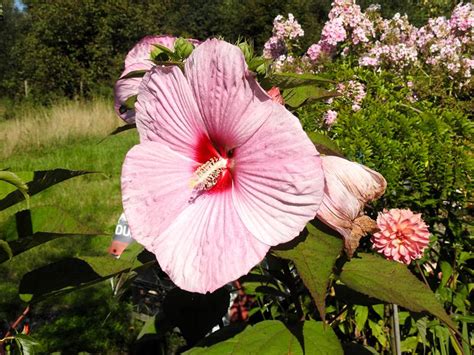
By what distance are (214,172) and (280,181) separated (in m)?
0.12

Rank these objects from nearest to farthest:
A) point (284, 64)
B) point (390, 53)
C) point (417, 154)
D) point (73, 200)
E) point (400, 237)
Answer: point (400, 237) < point (417, 154) < point (284, 64) < point (390, 53) < point (73, 200)

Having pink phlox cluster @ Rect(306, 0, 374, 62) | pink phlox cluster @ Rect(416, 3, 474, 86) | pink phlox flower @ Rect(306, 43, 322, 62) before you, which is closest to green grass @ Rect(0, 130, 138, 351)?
pink phlox flower @ Rect(306, 43, 322, 62)

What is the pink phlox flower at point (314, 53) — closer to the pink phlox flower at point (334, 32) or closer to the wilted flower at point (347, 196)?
the pink phlox flower at point (334, 32)

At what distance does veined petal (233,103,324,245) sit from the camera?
1.94 feet

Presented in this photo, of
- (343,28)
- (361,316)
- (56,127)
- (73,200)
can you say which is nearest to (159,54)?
(361,316)

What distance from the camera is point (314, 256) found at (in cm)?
67

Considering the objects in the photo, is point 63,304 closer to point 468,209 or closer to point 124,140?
point 468,209

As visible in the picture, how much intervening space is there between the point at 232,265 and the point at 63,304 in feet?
10.9

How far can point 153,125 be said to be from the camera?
2.39ft

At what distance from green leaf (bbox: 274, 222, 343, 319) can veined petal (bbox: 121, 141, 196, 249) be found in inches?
5.5

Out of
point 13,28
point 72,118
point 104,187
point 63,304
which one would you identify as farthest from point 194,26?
point 63,304

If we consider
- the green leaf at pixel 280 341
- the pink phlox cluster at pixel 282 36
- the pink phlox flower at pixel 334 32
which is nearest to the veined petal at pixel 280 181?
the green leaf at pixel 280 341

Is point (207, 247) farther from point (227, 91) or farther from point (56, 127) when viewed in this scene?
point (56, 127)

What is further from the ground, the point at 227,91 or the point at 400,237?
the point at 227,91
